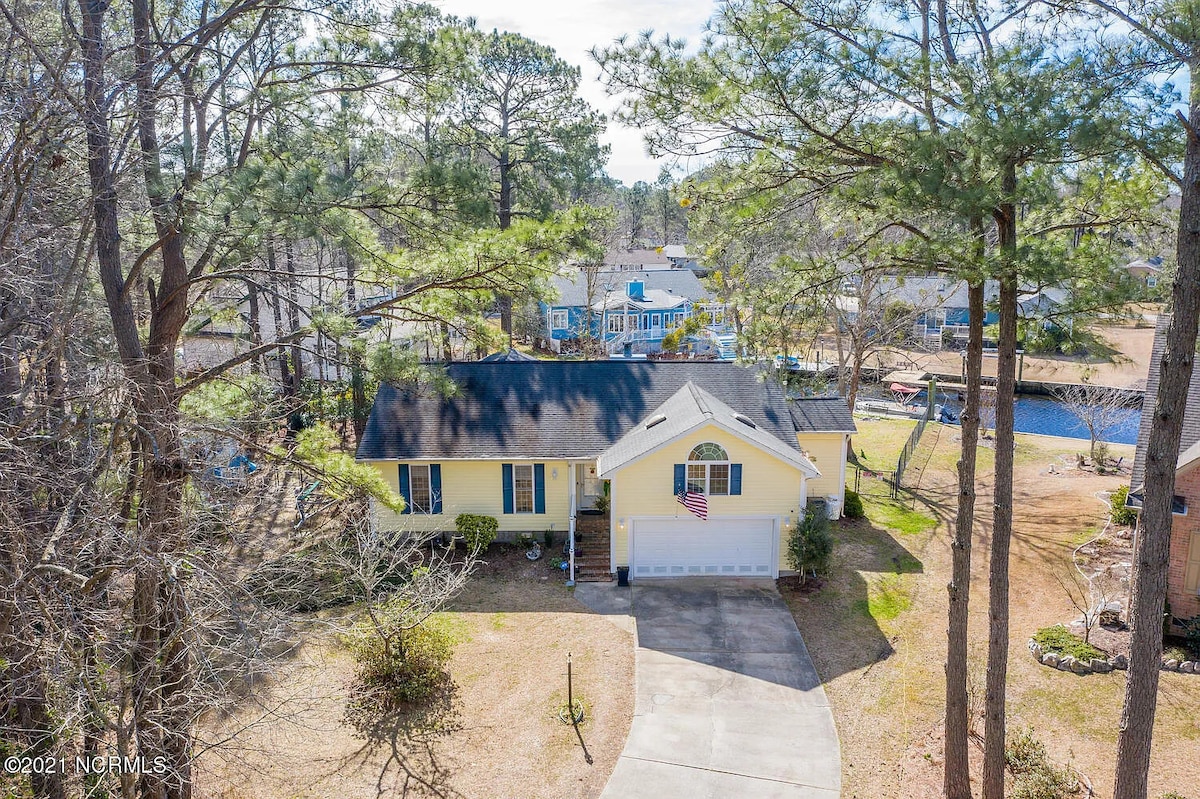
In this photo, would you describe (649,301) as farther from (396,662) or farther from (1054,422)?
(396,662)

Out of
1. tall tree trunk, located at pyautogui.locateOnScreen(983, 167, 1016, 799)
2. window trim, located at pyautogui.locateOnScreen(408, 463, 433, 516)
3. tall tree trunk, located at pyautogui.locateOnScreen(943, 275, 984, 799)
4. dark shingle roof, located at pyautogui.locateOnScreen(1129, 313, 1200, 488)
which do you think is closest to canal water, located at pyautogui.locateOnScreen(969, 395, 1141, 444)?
dark shingle roof, located at pyautogui.locateOnScreen(1129, 313, 1200, 488)

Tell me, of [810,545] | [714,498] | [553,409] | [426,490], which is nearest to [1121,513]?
[810,545]

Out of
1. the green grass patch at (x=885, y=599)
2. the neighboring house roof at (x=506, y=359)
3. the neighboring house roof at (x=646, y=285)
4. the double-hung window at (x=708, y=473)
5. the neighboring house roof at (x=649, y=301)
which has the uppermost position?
the neighboring house roof at (x=646, y=285)

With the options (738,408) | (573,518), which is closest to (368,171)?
(573,518)

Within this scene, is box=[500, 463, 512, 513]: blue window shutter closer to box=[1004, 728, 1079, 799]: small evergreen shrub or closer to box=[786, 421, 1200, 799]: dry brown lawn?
box=[786, 421, 1200, 799]: dry brown lawn

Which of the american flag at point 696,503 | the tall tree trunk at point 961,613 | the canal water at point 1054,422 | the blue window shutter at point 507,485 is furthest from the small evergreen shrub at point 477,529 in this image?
the canal water at point 1054,422

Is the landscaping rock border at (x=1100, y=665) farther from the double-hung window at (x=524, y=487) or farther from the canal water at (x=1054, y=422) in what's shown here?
the canal water at (x=1054, y=422)

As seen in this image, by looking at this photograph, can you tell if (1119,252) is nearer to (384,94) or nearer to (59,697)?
(384,94)
